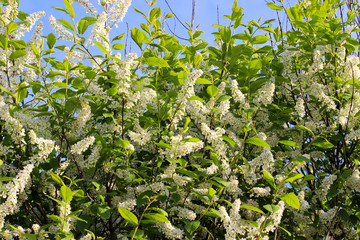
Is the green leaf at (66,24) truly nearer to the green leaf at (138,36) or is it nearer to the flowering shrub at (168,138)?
the flowering shrub at (168,138)

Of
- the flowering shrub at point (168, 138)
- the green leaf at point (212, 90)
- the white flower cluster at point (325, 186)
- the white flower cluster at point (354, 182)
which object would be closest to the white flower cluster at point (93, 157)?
the flowering shrub at point (168, 138)

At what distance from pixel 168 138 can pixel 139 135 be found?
Result: 212mm

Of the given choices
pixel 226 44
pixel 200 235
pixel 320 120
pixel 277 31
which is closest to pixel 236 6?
pixel 226 44

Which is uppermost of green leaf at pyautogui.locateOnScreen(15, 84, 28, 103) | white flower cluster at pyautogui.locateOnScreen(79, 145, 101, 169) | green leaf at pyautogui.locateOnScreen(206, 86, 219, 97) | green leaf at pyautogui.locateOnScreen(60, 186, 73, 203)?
green leaf at pyautogui.locateOnScreen(206, 86, 219, 97)

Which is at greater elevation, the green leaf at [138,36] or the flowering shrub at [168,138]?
the green leaf at [138,36]

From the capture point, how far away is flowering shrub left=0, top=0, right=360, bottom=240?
111 inches

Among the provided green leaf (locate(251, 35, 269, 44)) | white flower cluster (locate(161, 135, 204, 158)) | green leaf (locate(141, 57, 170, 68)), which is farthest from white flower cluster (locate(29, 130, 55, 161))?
green leaf (locate(251, 35, 269, 44))

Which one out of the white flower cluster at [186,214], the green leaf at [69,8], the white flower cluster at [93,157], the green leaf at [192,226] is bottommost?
the green leaf at [192,226]

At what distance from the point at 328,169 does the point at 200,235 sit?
1.70m

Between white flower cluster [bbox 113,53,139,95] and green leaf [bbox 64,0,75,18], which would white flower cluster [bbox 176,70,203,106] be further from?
green leaf [bbox 64,0,75,18]

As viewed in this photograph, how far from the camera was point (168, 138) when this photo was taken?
2906 millimetres

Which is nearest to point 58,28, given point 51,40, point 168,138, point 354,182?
point 51,40

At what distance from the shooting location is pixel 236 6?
364cm

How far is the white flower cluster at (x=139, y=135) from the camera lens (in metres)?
2.88
